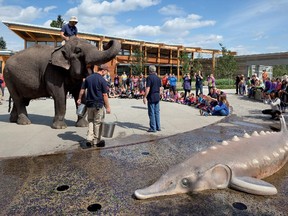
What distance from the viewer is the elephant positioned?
6.84 metres

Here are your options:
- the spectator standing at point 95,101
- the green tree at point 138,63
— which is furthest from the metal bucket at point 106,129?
the green tree at point 138,63

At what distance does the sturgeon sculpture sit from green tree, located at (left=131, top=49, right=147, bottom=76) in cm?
2925

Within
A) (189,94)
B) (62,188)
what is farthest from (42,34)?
(62,188)

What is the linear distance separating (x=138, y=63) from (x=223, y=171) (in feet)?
100

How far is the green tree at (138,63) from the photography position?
107ft

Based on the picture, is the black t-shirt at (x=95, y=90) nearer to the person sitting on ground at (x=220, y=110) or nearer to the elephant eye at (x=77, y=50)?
the elephant eye at (x=77, y=50)

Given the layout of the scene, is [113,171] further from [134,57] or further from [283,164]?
[134,57]

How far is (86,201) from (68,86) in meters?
4.91

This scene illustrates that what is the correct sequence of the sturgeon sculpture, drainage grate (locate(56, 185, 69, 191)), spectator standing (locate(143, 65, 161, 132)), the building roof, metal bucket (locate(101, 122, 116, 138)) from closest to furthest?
the sturgeon sculpture, drainage grate (locate(56, 185, 69, 191)), metal bucket (locate(101, 122, 116, 138)), spectator standing (locate(143, 65, 161, 132)), the building roof

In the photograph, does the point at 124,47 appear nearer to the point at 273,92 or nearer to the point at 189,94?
the point at 189,94

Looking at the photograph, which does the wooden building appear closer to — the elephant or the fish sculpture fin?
the elephant

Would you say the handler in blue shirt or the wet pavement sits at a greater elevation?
the handler in blue shirt

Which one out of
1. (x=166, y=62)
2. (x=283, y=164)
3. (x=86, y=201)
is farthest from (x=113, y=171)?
(x=166, y=62)

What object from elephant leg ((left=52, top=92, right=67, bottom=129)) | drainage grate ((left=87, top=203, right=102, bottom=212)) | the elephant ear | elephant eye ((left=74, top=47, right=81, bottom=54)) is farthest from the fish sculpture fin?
elephant leg ((left=52, top=92, right=67, bottom=129))
